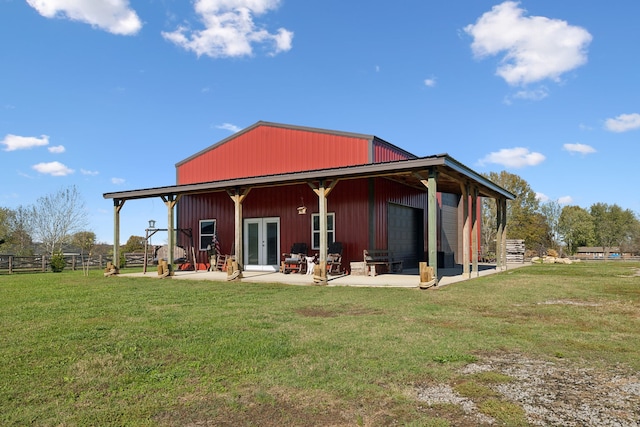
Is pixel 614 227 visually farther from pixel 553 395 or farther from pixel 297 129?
pixel 553 395

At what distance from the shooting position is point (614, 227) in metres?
52.5

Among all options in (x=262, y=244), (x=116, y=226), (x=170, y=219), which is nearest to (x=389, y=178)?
(x=262, y=244)

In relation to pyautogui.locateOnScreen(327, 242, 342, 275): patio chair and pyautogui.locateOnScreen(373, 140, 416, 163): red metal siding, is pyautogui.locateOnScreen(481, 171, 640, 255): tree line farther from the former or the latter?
pyautogui.locateOnScreen(327, 242, 342, 275): patio chair

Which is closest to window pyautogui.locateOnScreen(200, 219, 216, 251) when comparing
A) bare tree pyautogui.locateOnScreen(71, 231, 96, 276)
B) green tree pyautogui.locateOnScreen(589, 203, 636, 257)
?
bare tree pyautogui.locateOnScreen(71, 231, 96, 276)

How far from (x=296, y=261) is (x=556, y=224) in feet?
141

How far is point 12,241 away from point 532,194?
4701 centimetres

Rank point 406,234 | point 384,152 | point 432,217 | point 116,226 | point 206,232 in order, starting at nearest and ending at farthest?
point 432,217
point 384,152
point 116,226
point 406,234
point 206,232

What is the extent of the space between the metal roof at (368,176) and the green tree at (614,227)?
4631 centimetres

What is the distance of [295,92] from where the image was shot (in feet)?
62.1

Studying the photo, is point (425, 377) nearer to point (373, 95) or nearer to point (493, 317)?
point (493, 317)

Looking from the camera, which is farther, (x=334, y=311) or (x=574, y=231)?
(x=574, y=231)

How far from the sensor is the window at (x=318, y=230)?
13914 millimetres

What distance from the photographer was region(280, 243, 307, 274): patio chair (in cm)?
1360

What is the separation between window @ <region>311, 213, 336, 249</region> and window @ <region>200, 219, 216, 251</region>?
455 cm
